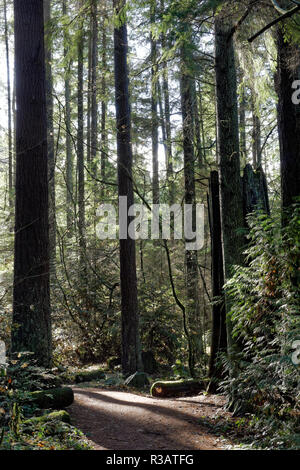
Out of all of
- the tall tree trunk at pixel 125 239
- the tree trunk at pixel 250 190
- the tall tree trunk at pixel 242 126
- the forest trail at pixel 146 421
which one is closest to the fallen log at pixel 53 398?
the forest trail at pixel 146 421

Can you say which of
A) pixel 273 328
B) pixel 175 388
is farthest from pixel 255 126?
pixel 273 328

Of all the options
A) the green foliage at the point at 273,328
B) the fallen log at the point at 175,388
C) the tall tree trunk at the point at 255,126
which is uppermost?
the tall tree trunk at the point at 255,126

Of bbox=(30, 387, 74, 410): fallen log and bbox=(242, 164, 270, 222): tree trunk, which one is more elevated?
bbox=(242, 164, 270, 222): tree trunk

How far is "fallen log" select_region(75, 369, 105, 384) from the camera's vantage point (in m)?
11.3

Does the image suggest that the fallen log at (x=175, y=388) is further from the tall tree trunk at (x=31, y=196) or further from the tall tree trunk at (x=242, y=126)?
the tall tree trunk at (x=242, y=126)

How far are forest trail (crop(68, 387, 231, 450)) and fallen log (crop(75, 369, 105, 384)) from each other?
2.75m

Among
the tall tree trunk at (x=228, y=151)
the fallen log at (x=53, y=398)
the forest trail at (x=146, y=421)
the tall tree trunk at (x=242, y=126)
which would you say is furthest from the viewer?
the tall tree trunk at (x=242, y=126)

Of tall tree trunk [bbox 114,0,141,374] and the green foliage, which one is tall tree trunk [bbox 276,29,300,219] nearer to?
the green foliage

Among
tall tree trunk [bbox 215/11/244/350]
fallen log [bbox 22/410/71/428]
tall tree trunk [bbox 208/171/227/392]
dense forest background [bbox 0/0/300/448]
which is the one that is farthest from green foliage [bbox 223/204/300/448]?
fallen log [bbox 22/410/71/428]

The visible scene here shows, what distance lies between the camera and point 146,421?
659 centimetres

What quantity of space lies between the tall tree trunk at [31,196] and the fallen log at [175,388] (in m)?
2.89

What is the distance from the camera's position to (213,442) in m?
5.74

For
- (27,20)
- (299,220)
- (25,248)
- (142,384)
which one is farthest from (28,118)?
(142,384)

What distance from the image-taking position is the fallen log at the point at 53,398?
6168 millimetres
